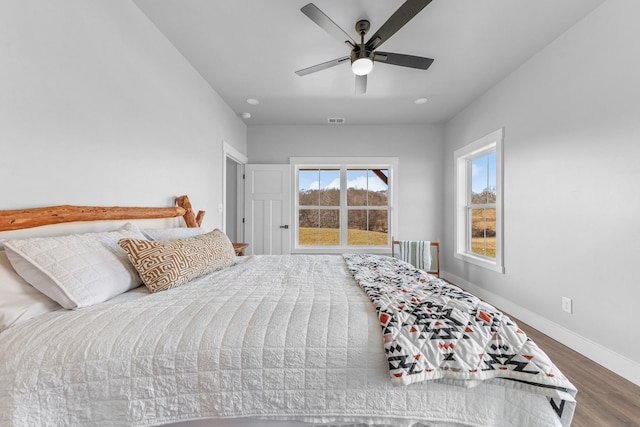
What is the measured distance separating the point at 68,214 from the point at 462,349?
6.31 ft

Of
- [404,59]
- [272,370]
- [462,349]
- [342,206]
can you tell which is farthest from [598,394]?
[342,206]

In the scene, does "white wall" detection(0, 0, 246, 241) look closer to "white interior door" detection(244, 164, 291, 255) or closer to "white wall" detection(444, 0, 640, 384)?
"white interior door" detection(244, 164, 291, 255)

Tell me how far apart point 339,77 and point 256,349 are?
2750 millimetres

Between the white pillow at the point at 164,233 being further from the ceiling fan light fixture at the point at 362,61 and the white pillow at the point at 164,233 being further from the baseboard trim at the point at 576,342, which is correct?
the baseboard trim at the point at 576,342

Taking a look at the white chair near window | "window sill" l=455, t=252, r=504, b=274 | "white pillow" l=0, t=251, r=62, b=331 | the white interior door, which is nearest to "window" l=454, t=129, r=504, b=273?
"window sill" l=455, t=252, r=504, b=274

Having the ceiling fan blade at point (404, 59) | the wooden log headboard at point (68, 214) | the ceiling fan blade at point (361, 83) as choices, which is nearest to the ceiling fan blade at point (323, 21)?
the ceiling fan blade at point (404, 59)

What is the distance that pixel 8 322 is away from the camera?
0.92 m

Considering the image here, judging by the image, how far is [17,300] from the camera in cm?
98

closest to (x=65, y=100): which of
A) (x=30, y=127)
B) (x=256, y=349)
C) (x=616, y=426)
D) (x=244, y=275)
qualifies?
(x=30, y=127)

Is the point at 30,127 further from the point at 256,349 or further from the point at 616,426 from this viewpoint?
the point at 616,426

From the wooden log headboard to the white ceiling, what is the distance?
1.50 meters

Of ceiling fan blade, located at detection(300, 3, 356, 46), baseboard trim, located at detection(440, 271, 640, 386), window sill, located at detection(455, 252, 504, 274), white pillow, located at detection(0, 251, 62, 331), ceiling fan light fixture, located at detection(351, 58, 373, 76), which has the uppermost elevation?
ceiling fan blade, located at detection(300, 3, 356, 46)

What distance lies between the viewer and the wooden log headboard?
44.1 inches

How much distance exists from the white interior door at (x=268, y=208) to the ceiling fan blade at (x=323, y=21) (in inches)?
98.6
